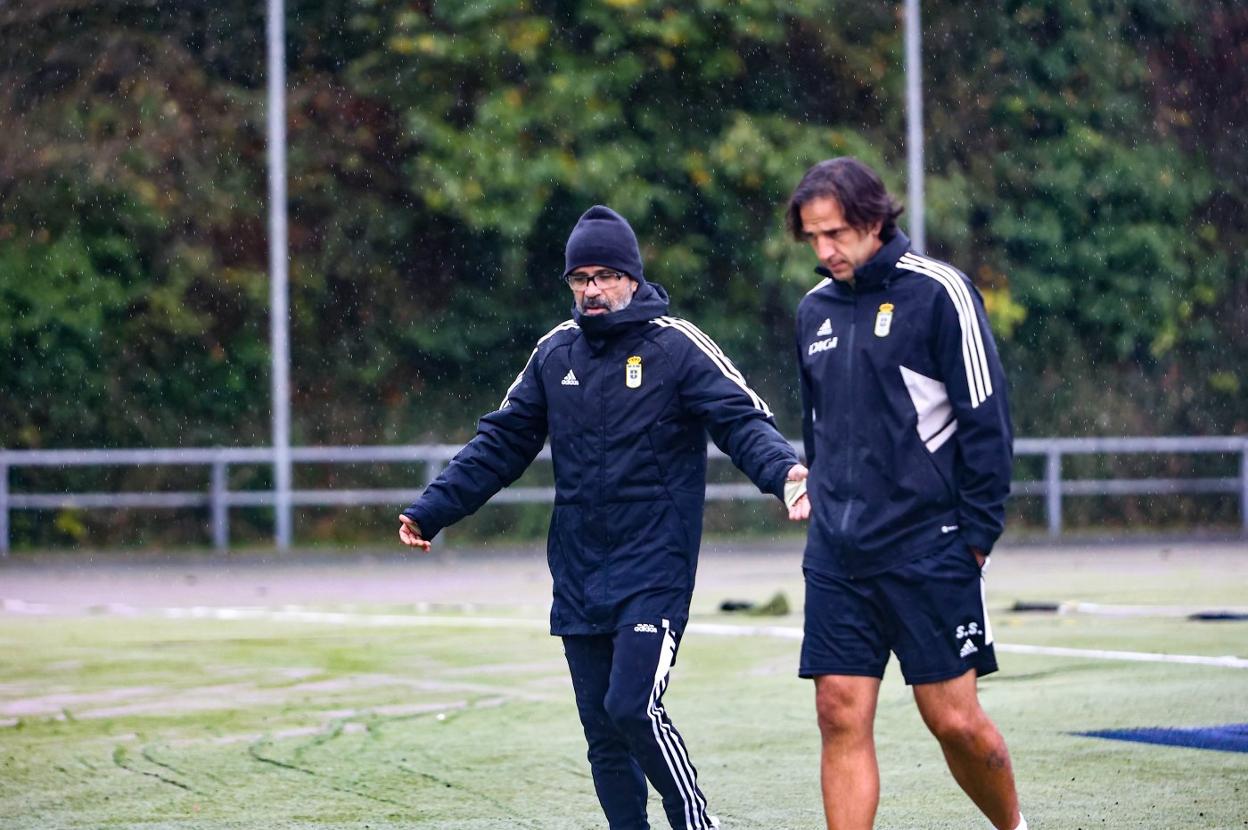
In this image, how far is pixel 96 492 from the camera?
2605cm

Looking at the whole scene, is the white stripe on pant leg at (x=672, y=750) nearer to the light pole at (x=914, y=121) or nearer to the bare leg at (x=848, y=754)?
the bare leg at (x=848, y=754)

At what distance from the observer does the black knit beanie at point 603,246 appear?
645 cm

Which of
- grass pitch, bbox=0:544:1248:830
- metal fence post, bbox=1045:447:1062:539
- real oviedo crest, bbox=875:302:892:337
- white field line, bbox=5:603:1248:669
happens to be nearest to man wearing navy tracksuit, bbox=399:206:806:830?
real oviedo crest, bbox=875:302:892:337

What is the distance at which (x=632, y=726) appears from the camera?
6160mm

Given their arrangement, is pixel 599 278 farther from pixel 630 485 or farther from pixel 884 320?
pixel 884 320

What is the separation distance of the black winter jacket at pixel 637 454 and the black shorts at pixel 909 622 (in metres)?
0.59

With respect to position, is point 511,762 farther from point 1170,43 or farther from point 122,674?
point 1170,43

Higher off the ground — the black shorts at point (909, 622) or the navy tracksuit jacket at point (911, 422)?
the navy tracksuit jacket at point (911, 422)

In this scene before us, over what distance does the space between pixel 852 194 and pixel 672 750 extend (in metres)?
1.67

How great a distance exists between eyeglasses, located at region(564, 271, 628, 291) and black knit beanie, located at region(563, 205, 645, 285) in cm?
2

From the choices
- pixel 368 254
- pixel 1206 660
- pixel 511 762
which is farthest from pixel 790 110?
pixel 511 762

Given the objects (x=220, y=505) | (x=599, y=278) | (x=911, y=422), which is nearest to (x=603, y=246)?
(x=599, y=278)

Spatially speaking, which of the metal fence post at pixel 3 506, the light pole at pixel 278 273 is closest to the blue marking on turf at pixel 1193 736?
the light pole at pixel 278 273

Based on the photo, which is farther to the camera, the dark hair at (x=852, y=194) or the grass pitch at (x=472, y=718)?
the grass pitch at (x=472, y=718)
